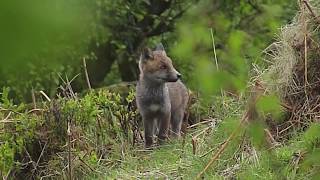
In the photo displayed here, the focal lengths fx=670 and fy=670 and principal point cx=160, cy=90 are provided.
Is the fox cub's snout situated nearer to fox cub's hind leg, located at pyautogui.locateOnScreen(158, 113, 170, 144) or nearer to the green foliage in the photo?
fox cub's hind leg, located at pyautogui.locateOnScreen(158, 113, 170, 144)

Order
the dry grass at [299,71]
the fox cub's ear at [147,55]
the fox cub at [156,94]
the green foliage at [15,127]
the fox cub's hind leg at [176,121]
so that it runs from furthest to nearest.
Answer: the fox cub's hind leg at [176,121], the fox cub's ear at [147,55], the fox cub at [156,94], the green foliage at [15,127], the dry grass at [299,71]

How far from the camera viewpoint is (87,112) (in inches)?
280

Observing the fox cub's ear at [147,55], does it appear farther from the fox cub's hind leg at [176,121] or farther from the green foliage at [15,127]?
the green foliage at [15,127]

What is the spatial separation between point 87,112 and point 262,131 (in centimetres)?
452

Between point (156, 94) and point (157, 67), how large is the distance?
1.09 ft

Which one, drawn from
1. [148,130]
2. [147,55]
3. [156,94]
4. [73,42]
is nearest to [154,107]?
[156,94]

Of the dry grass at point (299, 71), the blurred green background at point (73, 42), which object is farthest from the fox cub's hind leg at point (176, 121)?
the blurred green background at point (73, 42)

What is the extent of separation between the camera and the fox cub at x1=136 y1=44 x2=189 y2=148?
317 inches

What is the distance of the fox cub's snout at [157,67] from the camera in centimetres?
810

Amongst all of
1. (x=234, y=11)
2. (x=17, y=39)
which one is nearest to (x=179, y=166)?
(x=17, y=39)

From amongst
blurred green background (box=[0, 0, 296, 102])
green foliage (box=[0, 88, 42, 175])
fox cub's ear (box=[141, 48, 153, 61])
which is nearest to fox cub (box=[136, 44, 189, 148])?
fox cub's ear (box=[141, 48, 153, 61])

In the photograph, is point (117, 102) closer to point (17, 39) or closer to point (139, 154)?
point (139, 154)

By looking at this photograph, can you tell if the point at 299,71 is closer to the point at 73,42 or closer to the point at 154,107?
the point at 154,107

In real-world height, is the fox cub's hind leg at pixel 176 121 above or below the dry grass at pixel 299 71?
below
